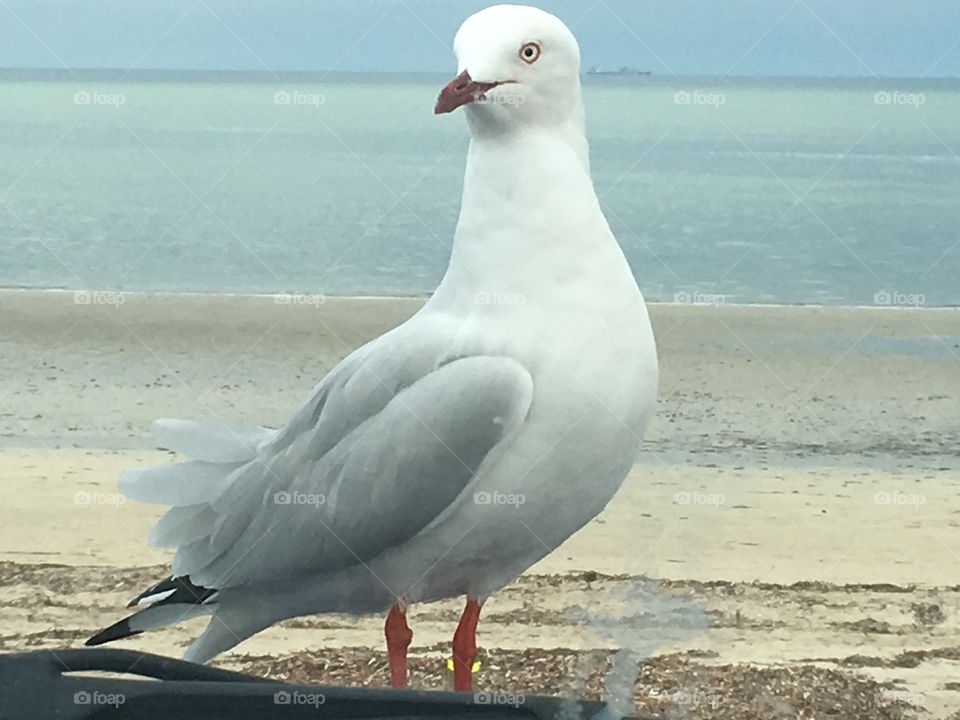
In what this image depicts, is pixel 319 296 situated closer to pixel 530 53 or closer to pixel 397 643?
pixel 397 643

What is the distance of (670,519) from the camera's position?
352 cm

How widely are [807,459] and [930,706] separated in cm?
191

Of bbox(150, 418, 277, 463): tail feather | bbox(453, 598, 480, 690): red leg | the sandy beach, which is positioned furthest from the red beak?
the sandy beach

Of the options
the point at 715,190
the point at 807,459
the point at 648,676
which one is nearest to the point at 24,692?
the point at 648,676

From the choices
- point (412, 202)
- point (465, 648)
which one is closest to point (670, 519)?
point (465, 648)

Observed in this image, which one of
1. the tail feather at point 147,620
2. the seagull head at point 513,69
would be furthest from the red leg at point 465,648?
the seagull head at point 513,69

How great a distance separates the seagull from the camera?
1.53 metres

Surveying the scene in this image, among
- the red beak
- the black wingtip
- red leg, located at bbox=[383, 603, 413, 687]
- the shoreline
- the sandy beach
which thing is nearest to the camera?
the red beak

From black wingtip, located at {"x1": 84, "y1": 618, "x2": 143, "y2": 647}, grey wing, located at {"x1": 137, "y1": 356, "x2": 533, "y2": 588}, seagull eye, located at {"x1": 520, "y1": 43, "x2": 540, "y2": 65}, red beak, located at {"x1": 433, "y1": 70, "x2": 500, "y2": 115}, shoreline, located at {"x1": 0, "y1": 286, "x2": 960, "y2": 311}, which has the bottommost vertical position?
black wingtip, located at {"x1": 84, "y1": 618, "x2": 143, "y2": 647}

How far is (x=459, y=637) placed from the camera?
1.81 m

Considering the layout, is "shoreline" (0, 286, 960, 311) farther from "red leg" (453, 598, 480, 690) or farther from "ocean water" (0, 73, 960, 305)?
"red leg" (453, 598, 480, 690)

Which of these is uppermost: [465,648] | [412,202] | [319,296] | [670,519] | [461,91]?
[412,202]

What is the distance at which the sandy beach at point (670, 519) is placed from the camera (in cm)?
247

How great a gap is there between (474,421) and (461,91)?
0.35 metres
